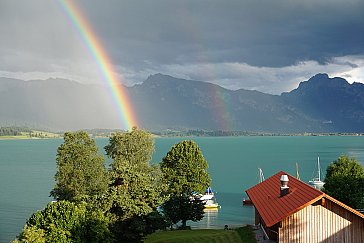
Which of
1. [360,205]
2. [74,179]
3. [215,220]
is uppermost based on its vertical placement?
[74,179]

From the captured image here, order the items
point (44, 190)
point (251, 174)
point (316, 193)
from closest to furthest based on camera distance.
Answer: point (316, 193), point (44, 190), point (251, 174)

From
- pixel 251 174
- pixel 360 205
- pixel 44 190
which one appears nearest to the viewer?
pixel 360 205

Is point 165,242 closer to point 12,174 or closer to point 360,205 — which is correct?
point 360,205

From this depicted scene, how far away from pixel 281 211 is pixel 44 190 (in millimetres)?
81716

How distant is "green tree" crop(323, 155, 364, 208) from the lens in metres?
48.6

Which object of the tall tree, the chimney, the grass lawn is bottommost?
the grass lawn

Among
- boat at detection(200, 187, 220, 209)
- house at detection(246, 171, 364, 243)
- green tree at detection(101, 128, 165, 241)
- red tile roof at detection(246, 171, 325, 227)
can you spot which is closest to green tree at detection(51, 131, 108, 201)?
green tree at detection(101, 128, 165, 241)

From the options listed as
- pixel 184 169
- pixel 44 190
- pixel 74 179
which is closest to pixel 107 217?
pixel 74 179

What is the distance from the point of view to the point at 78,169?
46.7 m

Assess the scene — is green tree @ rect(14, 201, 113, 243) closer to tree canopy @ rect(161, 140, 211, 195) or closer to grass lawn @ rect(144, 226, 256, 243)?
grass lawn @ rect(144, 226, 256, 243)

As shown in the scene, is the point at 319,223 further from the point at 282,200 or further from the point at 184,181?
the point at 184,181

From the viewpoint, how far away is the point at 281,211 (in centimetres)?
2909

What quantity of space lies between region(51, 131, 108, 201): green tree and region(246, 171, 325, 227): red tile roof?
19.1 meters

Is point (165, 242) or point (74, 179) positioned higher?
point (74, 179)
